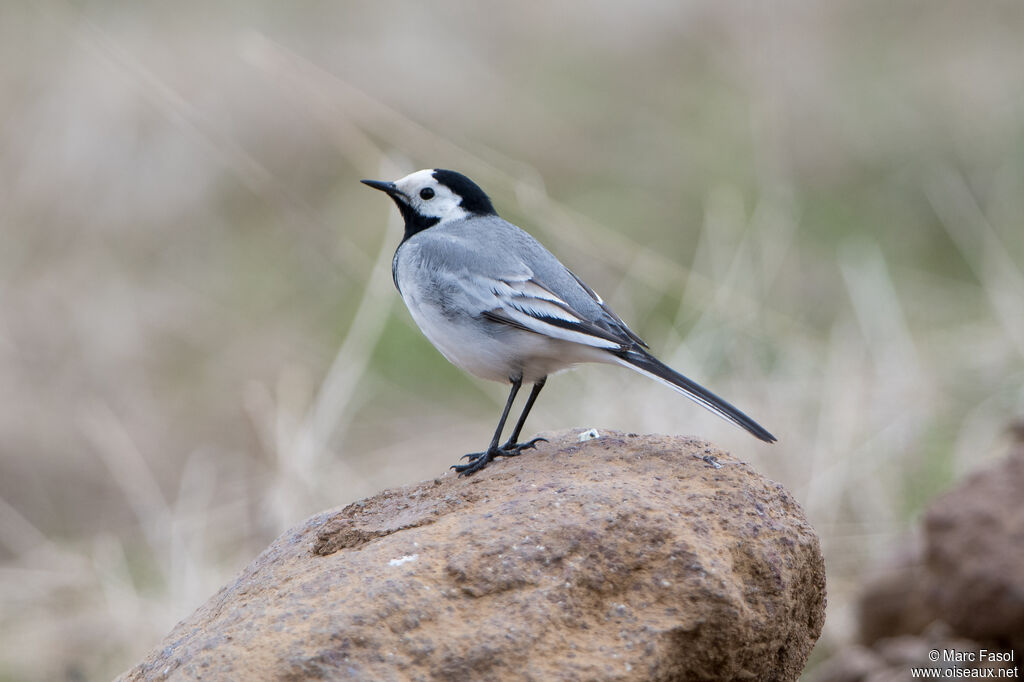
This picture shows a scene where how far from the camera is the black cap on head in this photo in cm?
610

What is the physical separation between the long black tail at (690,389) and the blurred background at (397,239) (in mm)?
2684

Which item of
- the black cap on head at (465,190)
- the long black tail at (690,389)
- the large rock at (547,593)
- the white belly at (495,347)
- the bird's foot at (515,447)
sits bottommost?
the large rock at (547,593)

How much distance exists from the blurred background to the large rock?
3585mm

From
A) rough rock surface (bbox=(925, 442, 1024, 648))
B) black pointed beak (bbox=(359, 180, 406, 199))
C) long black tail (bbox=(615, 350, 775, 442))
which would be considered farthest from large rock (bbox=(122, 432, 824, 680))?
black pointed beak (bbox=(359, 180, 406, 199))

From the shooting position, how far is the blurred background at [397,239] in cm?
815

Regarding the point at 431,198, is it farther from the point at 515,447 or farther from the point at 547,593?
the point at 547,593

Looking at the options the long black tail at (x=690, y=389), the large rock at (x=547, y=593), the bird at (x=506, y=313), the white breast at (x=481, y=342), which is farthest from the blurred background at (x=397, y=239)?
the large rock at (x=547, y=593)

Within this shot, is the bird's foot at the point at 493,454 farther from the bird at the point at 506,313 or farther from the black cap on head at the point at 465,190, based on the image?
the black cap on head at the point at 465,190

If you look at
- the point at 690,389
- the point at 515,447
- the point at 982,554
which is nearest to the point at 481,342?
the point at 515,447

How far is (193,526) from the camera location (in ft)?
28.0

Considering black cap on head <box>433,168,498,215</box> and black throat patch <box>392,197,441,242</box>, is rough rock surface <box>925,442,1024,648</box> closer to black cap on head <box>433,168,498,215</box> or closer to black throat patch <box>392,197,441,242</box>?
black cap on head <box>433,168,498,215</box>

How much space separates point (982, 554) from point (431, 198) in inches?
122

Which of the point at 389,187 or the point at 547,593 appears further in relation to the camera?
the point at 389,187

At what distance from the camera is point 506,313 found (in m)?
5.12
